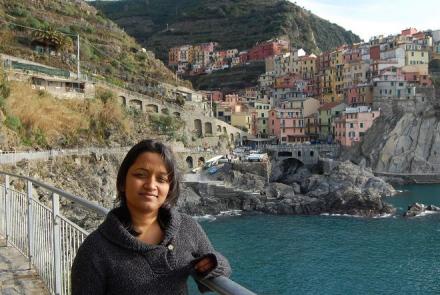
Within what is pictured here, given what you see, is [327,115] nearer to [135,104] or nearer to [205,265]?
[135,104]

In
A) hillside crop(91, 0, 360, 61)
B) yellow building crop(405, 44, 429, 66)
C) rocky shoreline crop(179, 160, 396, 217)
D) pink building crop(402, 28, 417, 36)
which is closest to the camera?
rocky shoreline crop(179, 160, 396, 217)

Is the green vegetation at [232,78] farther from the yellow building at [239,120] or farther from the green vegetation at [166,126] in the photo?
the green vegetation at [166,126]

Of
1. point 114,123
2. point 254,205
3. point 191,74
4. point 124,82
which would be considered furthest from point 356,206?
point 191,74

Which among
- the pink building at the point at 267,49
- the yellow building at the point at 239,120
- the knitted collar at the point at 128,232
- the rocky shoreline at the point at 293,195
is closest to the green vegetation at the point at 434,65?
the pink building at the point at 267,49

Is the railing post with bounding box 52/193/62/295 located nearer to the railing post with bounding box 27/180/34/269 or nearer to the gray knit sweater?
the railing post with bounding box 27/180/34/269

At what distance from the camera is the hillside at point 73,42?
47250mm

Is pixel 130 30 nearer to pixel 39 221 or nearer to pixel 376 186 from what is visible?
pixel 376 186

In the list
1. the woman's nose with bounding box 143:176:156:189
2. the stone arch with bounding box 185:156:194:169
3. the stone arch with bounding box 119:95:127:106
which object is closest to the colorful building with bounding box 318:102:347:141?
the stone arch with bounding box 185:156:194:169

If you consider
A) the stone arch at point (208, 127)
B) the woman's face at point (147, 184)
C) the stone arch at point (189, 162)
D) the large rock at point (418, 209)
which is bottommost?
the large rock at point (418, 209)

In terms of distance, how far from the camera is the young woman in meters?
1.97

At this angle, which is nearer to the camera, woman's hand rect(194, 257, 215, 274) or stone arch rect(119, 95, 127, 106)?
woman's hand rect(194, 257, 215, 274)

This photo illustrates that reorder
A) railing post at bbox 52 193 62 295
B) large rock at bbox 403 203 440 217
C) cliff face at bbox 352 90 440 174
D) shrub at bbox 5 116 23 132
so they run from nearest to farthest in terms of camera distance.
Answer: railing post at bbox 52 193 62 295 < shrub at bbox 5 116 23 132 < large rock at bbox 403 203 440 217 < cliff face at bbox 352 90 440 174

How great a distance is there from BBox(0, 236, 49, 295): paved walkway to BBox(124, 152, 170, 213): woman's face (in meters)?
2.87

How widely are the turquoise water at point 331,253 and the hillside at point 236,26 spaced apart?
7700cm
